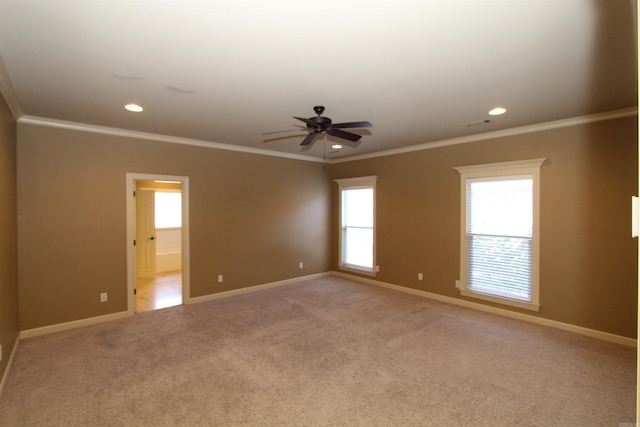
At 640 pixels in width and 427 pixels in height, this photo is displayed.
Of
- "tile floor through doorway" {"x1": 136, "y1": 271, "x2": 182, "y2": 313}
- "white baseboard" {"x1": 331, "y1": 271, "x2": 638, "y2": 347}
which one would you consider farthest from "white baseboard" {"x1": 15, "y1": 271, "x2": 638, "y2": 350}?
"tile floor through doorway" {"x1": 136, "y1": 271, "x2": 182, "y2": 313}

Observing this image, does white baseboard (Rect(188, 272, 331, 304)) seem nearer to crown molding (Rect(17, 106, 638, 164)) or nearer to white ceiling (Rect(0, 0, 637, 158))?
crown molding (Rect(17, 106, 638, 164))

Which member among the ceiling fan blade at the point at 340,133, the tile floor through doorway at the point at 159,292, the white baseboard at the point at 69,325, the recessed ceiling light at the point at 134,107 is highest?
the recessed ceiling light at the point at 134,107

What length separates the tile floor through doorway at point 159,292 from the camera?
498 centimetres

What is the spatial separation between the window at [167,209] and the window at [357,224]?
448cm

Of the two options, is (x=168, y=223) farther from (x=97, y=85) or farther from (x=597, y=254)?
(x=597, y=254)

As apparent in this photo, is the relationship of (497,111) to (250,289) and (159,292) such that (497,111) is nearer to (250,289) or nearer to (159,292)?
(250,289)

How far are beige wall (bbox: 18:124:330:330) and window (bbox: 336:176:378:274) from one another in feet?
4.22

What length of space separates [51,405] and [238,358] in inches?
58.7

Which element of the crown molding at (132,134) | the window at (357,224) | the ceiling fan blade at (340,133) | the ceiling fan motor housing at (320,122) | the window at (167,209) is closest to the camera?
the ceiling fan motor housing at (320,122)

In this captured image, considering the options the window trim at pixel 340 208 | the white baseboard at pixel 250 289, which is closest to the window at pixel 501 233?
the window trim at pixel 340 208

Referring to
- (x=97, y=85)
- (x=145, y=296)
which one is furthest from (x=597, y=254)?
(x=145, y=296)

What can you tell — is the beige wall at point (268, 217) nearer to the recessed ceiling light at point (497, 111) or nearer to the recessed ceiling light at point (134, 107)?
the recessed ceiling light at point (497, 111)

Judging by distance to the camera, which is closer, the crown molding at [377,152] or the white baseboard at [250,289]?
the crown molding at [377,152]

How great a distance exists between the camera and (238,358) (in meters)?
3.16
